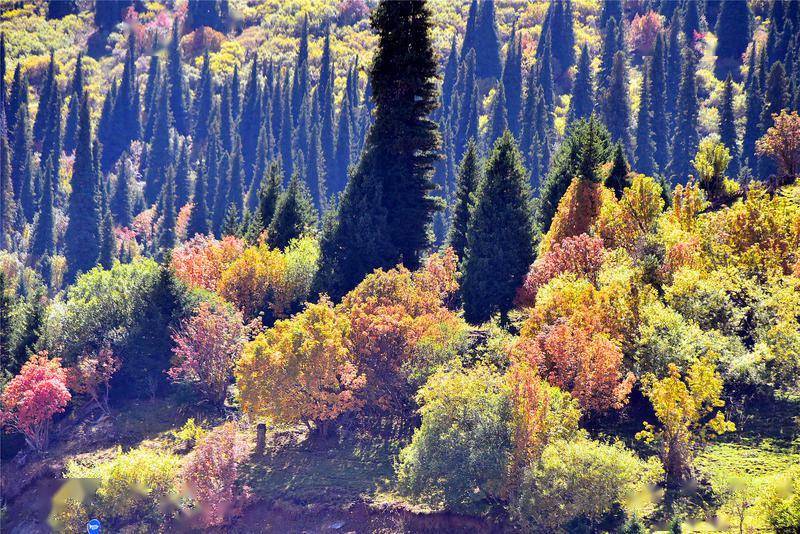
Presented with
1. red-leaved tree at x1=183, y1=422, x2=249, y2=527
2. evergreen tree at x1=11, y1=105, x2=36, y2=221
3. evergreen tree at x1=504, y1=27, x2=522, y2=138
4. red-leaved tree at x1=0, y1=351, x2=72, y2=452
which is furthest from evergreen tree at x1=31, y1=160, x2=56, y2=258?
red-leaved tree at x1=183, y1=422, x2=249, y2=527

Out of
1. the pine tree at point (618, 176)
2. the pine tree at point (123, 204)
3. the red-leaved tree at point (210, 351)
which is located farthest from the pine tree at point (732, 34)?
the red-leaved tree at point (210, 351)

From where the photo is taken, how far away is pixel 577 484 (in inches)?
1460

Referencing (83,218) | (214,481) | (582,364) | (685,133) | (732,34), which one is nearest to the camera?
(582,364)

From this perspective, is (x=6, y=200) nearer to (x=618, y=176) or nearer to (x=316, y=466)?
(x=618, y=176)

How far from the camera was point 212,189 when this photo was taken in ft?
479

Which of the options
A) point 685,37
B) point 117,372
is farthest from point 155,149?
point 117,372

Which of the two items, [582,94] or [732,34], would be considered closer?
[582,94]

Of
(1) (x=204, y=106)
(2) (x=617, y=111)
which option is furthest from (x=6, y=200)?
(2) (x=617, y=111)

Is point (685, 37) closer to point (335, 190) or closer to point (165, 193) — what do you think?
point (335, 190)

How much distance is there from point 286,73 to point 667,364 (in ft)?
450

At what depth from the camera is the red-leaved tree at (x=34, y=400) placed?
174 feet

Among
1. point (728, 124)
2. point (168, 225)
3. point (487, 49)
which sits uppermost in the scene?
point (487, 49)

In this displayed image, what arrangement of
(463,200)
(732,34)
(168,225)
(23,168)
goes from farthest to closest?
(23,168)
(732,34)
(168,225)
(463,200)

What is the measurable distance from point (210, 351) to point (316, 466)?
32.2ft
